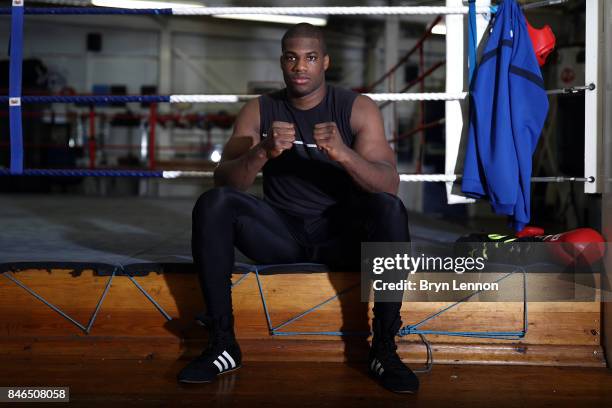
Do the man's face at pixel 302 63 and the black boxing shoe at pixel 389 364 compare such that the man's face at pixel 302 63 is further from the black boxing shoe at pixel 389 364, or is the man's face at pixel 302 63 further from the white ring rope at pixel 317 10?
the black boxing shoe at pixel 389 364

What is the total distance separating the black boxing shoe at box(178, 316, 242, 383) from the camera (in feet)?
4.97

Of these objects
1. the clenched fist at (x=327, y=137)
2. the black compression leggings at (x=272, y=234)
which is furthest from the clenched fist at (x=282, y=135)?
the black compression leggings at (x=272, y=234)

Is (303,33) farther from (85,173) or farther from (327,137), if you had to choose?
(85,173)

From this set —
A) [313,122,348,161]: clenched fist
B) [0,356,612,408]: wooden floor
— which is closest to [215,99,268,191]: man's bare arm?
[313,122,348,161]: clenched fist

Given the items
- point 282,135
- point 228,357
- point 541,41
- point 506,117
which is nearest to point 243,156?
point 282,135

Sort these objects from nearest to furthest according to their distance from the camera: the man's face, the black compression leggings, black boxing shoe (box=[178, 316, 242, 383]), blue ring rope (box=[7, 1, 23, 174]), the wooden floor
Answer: the wooden floor < black boxing shoe (box=[178, 316, 242, 383]) < the black compression leggings < the man's face < blue ring rope (box=[7, 1, 23, 174])

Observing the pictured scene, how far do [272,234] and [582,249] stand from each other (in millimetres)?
842

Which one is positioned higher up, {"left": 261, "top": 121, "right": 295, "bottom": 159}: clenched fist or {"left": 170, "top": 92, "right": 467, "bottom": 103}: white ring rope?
{"left": 170, "top": 92, "right": 467, "bottom": 103}: white ring rope

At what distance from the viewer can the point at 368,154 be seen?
5.78 ft

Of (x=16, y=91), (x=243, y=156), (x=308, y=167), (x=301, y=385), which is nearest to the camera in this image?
(x=301, y=385)

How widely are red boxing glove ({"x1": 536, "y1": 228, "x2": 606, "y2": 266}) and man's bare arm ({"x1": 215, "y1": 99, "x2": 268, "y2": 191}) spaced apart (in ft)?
2.85

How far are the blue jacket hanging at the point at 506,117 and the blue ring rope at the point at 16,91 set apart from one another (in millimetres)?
1415

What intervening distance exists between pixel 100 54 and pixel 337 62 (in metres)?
3.40

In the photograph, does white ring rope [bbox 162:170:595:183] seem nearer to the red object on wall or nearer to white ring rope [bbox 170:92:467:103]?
white ring rope [bbox 170:92:467:103]
